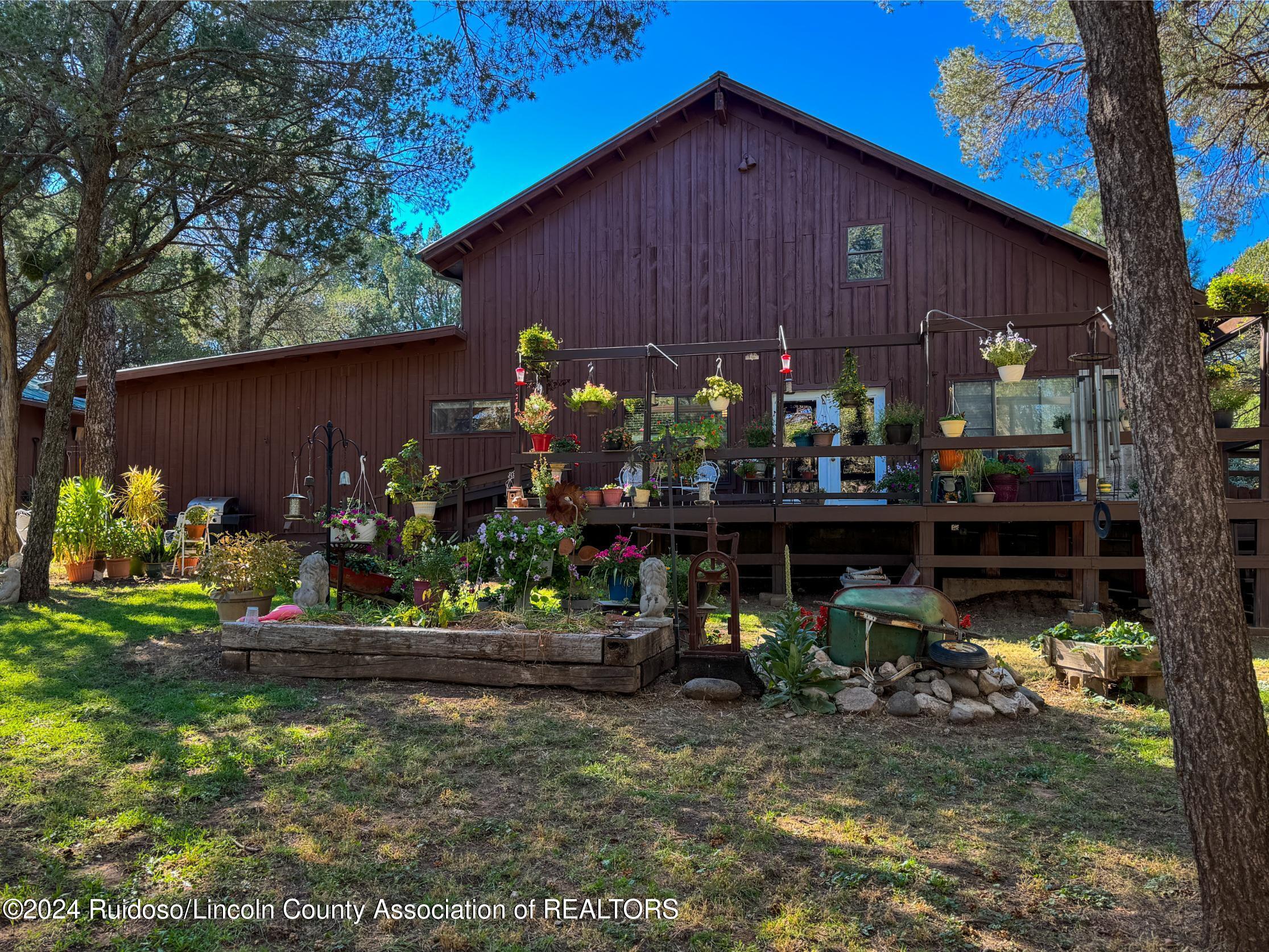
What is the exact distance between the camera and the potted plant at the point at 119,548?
11281mm

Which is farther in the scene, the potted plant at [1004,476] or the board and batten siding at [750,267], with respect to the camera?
the board and batten siding at [750,267]

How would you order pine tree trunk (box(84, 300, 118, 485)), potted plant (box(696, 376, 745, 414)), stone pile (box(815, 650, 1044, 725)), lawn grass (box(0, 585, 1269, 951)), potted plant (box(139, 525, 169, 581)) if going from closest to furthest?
lawn grass (box(0, 585, 1269, 951)) → stone pile (box(815, 650, 1044, 725)) → potted plant (box(696, 376, 745, 414)) → potted plant (box(139, 525, 169, 581)) → pine tree trunk (box(84, 300, 118, 485))

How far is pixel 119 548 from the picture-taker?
37.5 ft

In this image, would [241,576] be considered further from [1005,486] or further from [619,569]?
[1005,486]

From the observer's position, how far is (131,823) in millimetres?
3320

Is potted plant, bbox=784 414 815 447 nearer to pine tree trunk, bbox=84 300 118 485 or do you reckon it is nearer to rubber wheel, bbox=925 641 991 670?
rubber wheel, bbox=925 641 991 670

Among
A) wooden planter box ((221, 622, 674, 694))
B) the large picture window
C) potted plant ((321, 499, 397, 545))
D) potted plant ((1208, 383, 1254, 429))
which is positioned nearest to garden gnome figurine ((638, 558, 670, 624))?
wooden planter box ((221, 622, 674, 694))

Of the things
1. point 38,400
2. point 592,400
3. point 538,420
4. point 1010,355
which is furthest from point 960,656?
point 38,400

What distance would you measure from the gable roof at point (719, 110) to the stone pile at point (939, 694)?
829 cm

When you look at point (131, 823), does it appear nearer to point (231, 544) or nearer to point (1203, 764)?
point (1203, 764)

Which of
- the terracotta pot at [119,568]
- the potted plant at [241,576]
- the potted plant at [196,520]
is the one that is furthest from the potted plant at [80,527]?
the potted plant at [241,576]

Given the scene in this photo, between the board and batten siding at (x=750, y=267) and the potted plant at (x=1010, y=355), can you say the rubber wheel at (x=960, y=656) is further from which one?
the board and batten siding at (x=750, y=267)

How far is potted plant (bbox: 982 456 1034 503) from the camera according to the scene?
9484mm

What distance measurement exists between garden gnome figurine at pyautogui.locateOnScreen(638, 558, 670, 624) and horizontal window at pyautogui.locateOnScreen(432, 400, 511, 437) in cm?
720
